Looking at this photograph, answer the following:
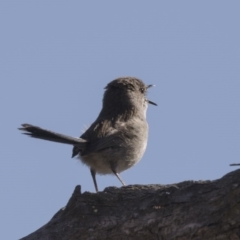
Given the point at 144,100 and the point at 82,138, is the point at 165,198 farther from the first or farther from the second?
the point at 144,100

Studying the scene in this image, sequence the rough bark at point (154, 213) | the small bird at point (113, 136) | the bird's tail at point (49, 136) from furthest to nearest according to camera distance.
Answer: the small bird at point (113, 136) → the bird's tail at point (49, 136) → the rough bark at point (154, 213)

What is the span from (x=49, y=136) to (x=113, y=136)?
112 centimetres

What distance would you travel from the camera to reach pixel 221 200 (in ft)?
16.7

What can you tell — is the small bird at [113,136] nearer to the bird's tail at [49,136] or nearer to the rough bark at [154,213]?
the bird's tail at [49,136]

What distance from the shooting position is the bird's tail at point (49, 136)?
8258 millimetres

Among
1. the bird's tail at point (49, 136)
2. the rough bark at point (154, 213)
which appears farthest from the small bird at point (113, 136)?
the rough bark at point (154, 213)

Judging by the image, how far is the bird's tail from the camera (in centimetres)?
826

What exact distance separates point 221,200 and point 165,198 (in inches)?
24.0

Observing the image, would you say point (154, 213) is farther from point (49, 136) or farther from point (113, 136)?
point (113, 136)

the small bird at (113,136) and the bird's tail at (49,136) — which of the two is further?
the small bird at (113,136)

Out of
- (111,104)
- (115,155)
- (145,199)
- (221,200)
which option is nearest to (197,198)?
(221,200)

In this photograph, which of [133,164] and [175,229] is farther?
[133,164]

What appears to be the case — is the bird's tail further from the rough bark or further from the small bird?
the rough bark

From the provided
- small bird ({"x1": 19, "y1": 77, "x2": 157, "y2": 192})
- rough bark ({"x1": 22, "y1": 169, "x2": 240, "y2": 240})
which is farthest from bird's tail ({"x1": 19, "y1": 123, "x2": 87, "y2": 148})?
→ rough bark ({"x1": 22, "y1": 169, "x2": 240, "y2": 240})
